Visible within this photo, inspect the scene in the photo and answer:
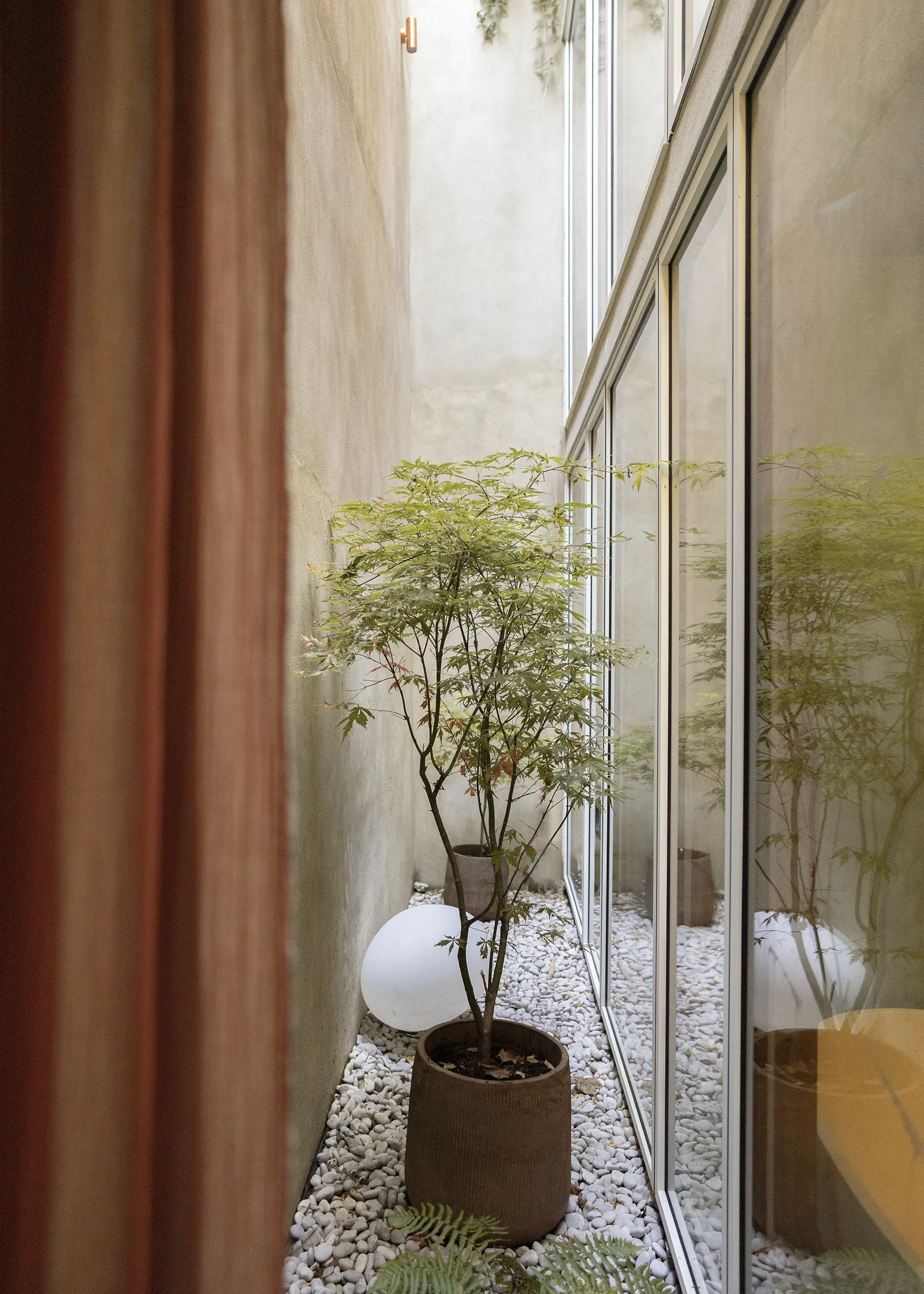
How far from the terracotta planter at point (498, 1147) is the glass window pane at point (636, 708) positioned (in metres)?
0.44

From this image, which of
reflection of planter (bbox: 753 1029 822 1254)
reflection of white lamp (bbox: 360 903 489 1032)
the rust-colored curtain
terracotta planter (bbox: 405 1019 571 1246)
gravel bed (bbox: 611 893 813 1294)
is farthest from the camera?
reflection of white lamp (bbox: 360 903 489 1032)

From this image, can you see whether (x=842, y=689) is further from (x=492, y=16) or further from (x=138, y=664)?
(x=492, y=16)

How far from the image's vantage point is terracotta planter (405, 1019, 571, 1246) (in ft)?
6.20

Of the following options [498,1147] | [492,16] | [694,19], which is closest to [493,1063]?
[498,1147]

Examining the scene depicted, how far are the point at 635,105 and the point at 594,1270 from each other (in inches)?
122

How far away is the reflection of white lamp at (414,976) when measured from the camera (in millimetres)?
2764

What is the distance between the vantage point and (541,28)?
5180 mm

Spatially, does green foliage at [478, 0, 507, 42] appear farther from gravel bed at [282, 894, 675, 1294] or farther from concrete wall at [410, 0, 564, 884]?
gravel bed at [282, 894, 675, 1294]

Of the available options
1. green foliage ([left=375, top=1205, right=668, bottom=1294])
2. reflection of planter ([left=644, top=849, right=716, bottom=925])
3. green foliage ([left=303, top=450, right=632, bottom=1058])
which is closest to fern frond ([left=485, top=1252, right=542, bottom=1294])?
green foliage ([left=375, top=1205, right=668, bottom=1294])

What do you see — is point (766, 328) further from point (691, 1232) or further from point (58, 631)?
point (691, 1232)

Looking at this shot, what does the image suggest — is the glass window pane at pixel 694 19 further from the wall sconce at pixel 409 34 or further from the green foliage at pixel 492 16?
the green foliage at pixel 492 16

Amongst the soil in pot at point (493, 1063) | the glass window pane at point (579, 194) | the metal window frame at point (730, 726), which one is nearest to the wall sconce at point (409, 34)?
the glass window pane at point (579, 194)

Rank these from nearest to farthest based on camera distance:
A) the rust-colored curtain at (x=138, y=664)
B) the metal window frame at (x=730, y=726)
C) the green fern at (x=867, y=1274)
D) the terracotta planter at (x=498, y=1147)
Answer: the rust-colored curtain at (x=138, y=664), the green fern at (x=867, y=1274), the metal window frame at (x=730, y=726), the terracotta planter at (x=498, y=1147)

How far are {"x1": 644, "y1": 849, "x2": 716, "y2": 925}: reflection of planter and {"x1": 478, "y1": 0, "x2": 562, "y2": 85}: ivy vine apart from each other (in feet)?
17.1
